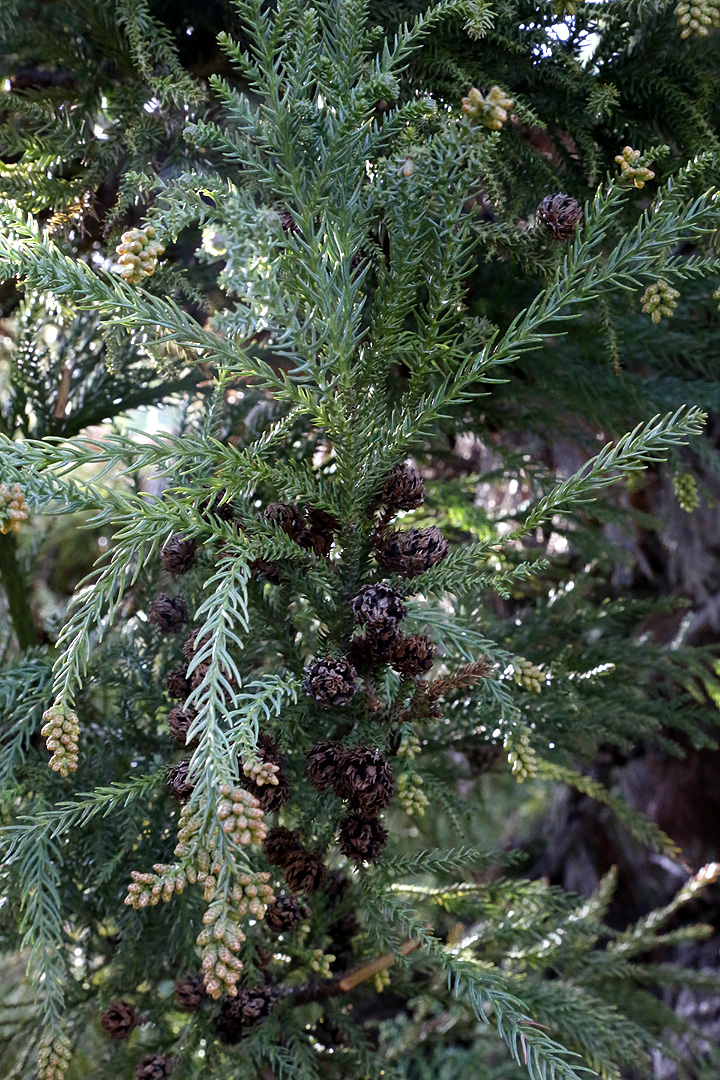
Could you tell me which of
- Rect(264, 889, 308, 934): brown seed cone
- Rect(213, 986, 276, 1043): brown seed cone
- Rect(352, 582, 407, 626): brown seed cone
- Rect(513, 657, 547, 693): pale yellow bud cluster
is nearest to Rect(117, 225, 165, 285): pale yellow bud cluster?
Rect(352, 582, 407, 626): brown seed cone

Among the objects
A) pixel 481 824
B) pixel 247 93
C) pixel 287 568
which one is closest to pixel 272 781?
pixel 287 568

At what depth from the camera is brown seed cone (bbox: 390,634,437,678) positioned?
1.91 feet

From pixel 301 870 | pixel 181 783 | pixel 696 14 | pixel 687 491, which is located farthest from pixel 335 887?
pixel 696 14

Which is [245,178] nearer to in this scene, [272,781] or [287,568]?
[287,568]

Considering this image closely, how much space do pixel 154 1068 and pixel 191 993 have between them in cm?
7

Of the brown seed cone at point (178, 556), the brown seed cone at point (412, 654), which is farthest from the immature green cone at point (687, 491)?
the brown seed cone at point (178, 556)

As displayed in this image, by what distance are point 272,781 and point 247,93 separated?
2.87 feet

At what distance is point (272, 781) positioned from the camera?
1.58 ft

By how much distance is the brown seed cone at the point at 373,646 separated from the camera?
0.57m

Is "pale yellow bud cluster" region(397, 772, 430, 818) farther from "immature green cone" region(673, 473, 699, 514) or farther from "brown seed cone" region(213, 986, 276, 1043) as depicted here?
"immature green cone" region(673, 473, 699, 514)

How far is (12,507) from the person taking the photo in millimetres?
514

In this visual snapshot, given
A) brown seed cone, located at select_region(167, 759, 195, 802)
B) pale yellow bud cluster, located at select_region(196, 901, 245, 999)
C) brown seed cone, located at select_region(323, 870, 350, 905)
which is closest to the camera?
pale yellow bud cluster, located at select_region(196, 901, 245, 999)

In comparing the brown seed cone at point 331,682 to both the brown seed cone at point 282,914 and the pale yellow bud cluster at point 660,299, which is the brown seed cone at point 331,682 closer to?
the brown seed cone at point 282,914

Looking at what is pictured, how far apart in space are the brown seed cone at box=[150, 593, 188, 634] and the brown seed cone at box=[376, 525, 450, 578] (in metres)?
0.22
